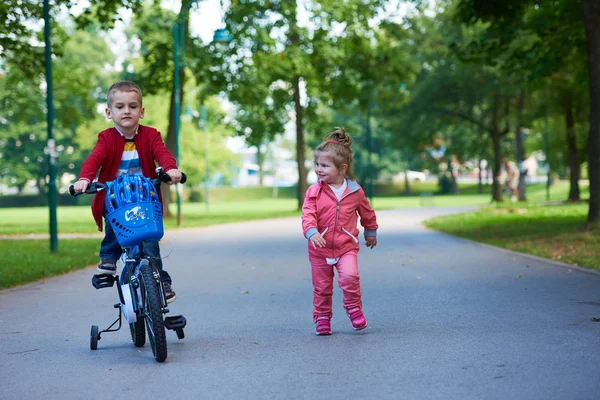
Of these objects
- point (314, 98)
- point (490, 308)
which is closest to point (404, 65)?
point (314, 98)

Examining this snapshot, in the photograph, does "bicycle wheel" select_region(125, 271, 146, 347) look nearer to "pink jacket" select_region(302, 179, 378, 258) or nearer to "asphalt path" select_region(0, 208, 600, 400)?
"asphalt path" select_region(0, 208, 600, 400)

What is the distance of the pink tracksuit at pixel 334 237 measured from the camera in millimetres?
6938

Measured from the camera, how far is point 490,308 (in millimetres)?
8383

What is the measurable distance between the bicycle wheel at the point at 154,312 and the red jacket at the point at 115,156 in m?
0.54

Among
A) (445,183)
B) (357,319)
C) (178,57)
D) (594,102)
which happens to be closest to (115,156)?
(357,319)

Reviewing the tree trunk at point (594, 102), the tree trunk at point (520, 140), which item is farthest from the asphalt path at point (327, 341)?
the tree trunk at point (520, 140)

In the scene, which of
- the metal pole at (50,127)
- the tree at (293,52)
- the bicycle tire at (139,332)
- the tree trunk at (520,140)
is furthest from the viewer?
the tree trunk at (520,140)

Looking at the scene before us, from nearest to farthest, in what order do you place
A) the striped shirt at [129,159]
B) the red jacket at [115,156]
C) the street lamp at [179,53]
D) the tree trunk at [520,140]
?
1. the red jacket at [115,156]
2. the striped shirt at [129,159]
3. the street lamp at [179,53]
4. the tree trunk at [520,140]

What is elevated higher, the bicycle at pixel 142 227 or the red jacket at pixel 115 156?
the red jacket at pixel 115 156

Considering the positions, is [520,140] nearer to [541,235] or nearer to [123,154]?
[541,235]

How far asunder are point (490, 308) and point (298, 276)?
410 centimetres

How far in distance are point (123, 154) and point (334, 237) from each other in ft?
5.57

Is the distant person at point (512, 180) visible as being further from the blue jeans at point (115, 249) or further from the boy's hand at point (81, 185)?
the boy's hand at point (81, 185)

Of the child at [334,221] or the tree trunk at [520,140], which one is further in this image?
the tree trunk at [520,140]
